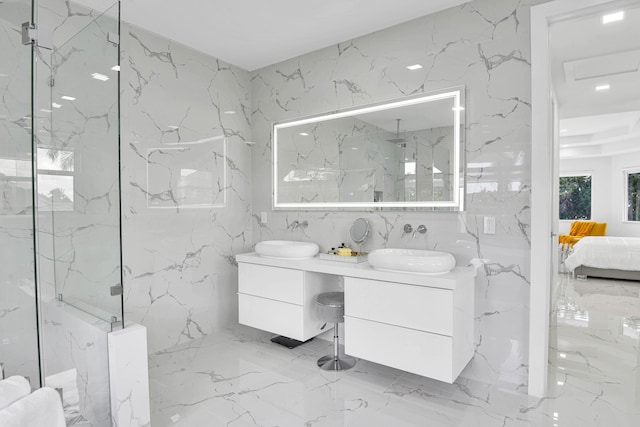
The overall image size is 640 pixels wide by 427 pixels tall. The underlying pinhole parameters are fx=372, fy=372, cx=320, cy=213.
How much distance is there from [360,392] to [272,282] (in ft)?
3.51

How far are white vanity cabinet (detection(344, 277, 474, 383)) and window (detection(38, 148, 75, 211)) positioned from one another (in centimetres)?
173

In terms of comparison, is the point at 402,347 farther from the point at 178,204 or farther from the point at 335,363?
the point at 178,204

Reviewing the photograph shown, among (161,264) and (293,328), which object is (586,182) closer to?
(293,328)

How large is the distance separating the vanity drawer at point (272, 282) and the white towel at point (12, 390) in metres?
1.80

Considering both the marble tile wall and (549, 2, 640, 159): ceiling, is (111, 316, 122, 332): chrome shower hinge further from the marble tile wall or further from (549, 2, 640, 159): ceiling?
(549, 2, 640, 159): ceiling

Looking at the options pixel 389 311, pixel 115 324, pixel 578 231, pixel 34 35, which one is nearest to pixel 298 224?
pixel 389 311

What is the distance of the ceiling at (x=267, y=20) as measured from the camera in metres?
2.64

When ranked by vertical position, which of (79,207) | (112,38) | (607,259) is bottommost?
(607,259)

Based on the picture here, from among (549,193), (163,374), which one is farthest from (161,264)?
(549,193)

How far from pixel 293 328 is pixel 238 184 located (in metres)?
1.63

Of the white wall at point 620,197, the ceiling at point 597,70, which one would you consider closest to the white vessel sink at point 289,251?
the ceiling at point 597,70

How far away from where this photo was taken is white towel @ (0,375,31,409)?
118cm

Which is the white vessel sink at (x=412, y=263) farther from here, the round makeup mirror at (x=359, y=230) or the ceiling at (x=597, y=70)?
the ceiling at (x=597, y=70)

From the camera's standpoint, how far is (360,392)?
2475 mm
